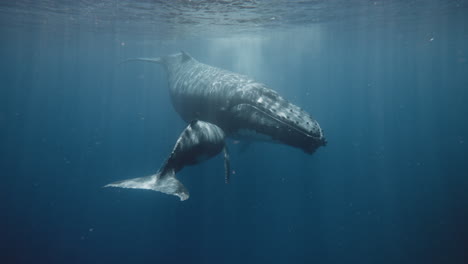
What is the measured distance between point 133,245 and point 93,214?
5142 millimetres

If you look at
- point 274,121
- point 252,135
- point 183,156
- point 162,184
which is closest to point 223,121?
point 252,135

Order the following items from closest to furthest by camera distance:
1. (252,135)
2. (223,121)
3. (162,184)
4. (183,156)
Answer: (162,184) < (183,156) < (252,135) < (223,121)

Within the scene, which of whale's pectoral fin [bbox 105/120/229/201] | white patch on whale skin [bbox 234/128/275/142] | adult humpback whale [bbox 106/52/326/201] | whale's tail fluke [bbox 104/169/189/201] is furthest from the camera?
white patch on whale skin [bbox 234/128/275/142]

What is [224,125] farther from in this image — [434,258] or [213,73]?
[434,258]

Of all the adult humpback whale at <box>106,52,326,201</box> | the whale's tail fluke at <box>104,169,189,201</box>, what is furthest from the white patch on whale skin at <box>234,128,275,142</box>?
the whale's tail fluke at <box>104,169,189,201</box>

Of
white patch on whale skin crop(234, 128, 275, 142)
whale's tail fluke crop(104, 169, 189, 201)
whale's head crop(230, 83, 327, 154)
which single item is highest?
whale's head crop(230, 83, 327, 154)

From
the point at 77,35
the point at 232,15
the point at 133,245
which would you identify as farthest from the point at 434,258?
the point at 77,35

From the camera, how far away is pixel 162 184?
6086 millimetres

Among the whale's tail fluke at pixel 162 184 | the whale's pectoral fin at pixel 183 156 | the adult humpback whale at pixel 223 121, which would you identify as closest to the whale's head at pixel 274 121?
the adult humpback whale at pixel 223 121

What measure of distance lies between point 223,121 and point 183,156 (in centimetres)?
338

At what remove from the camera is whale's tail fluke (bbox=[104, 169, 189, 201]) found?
18.6ft

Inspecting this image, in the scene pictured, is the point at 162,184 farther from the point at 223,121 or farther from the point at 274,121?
the point at 223,121

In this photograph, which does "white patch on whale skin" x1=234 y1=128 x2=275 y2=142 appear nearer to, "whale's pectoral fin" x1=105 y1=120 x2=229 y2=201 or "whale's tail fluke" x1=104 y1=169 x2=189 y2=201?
"whale's pectoral fin" x1=105 y1=120 x2=229 y2=201

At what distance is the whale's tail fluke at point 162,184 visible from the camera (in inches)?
223
